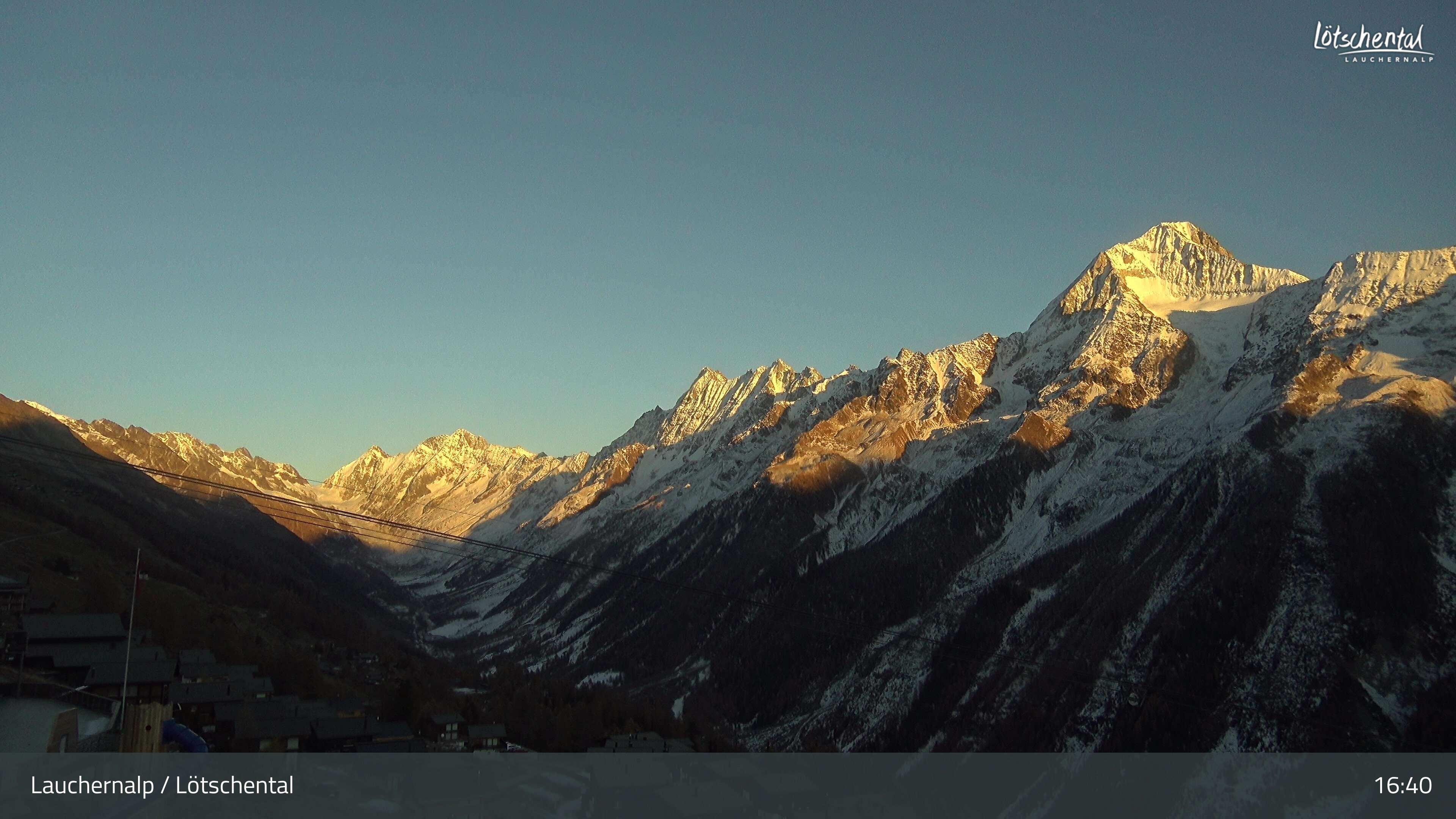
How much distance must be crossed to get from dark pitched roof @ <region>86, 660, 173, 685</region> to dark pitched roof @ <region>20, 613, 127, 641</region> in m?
4.47

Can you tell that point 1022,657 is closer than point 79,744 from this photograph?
No

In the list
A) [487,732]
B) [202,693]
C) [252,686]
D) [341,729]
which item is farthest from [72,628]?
[487,732]

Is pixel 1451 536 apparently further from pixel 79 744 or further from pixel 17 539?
pixel 17 539

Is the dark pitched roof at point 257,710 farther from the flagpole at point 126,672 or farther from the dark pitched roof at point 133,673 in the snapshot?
the flagpole at point 126,672

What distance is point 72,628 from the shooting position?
84688 mm

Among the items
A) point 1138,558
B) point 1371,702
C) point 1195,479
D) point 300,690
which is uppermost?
point 1195,479

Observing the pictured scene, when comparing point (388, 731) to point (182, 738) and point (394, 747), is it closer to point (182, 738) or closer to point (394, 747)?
point (394, 747)

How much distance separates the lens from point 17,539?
131 metres

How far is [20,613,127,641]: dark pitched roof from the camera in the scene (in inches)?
3258

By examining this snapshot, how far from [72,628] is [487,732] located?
33.8m

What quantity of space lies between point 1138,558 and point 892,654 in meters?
43.5

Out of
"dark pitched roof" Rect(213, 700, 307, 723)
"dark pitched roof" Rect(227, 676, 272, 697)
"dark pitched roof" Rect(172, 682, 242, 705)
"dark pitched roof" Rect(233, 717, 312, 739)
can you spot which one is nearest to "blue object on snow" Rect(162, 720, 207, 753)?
"dark pitched roof" Rect(233, 717, 312, 739)
